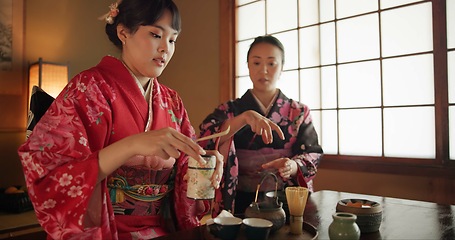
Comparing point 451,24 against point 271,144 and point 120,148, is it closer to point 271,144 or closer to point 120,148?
point 271,144

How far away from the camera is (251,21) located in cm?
394

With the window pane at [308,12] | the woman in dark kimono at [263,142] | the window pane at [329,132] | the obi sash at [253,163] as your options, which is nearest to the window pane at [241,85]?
the window pane at [308,12]

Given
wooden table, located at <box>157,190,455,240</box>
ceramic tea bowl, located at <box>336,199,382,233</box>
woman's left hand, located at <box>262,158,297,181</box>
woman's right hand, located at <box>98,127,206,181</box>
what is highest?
woman's right hand, located at <box>98,127,206,181</box>

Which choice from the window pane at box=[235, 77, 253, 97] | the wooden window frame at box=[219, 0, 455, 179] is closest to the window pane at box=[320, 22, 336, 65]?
the wooden window frame at box=[219, 0, 455, 179]

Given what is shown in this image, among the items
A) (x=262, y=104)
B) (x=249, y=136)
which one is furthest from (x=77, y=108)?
(x=262, y=104)

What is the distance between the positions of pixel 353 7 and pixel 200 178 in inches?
98.1

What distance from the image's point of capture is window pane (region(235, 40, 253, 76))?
400 cm

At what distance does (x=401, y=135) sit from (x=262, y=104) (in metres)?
1.21

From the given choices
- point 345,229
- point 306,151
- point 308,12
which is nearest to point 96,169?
point 345,229

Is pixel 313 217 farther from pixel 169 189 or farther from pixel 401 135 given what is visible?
pixel 401 135

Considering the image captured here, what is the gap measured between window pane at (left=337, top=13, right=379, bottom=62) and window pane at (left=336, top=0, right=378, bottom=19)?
0.17ft

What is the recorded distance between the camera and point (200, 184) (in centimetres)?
127

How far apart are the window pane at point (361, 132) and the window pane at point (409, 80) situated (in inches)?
7.2

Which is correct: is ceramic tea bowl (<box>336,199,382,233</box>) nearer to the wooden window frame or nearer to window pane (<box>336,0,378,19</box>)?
the wooden window frame
